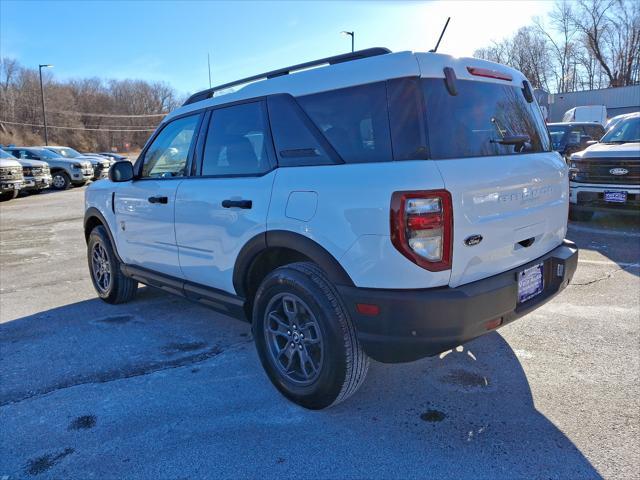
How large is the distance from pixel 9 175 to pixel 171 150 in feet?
47.2

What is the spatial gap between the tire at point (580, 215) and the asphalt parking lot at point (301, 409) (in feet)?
14.9

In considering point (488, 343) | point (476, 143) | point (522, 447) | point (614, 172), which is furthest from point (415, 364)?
point (614, 172)

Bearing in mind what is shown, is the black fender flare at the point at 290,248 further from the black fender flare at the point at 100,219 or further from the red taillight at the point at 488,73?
the black fender flare at the point at 100,219

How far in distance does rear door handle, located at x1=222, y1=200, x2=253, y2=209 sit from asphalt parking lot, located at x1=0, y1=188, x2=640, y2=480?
120 centimetres

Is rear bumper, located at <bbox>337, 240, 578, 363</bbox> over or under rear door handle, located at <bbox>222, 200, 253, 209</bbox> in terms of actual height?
under

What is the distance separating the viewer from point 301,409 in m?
2.96

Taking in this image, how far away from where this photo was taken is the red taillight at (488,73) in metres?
2.78

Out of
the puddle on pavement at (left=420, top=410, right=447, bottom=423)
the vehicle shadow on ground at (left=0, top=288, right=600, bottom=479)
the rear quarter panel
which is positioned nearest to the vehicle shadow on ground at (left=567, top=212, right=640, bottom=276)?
the vehicle shadow on ground at (left=0, top=288, right=600, bottom=479)

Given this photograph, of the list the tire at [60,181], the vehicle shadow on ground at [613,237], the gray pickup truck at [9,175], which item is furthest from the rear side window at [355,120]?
the tire at [60,181]

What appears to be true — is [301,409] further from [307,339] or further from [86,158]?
[86,158]

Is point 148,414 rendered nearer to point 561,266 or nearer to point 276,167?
point 276,167

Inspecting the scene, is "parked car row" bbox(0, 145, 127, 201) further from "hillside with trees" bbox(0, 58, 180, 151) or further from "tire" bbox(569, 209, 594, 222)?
"hillside with trees" bbox(0, 58, 180, 151)

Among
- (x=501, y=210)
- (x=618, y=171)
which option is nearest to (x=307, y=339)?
(x=501, y=210)

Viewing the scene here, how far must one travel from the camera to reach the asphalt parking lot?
243 cm
